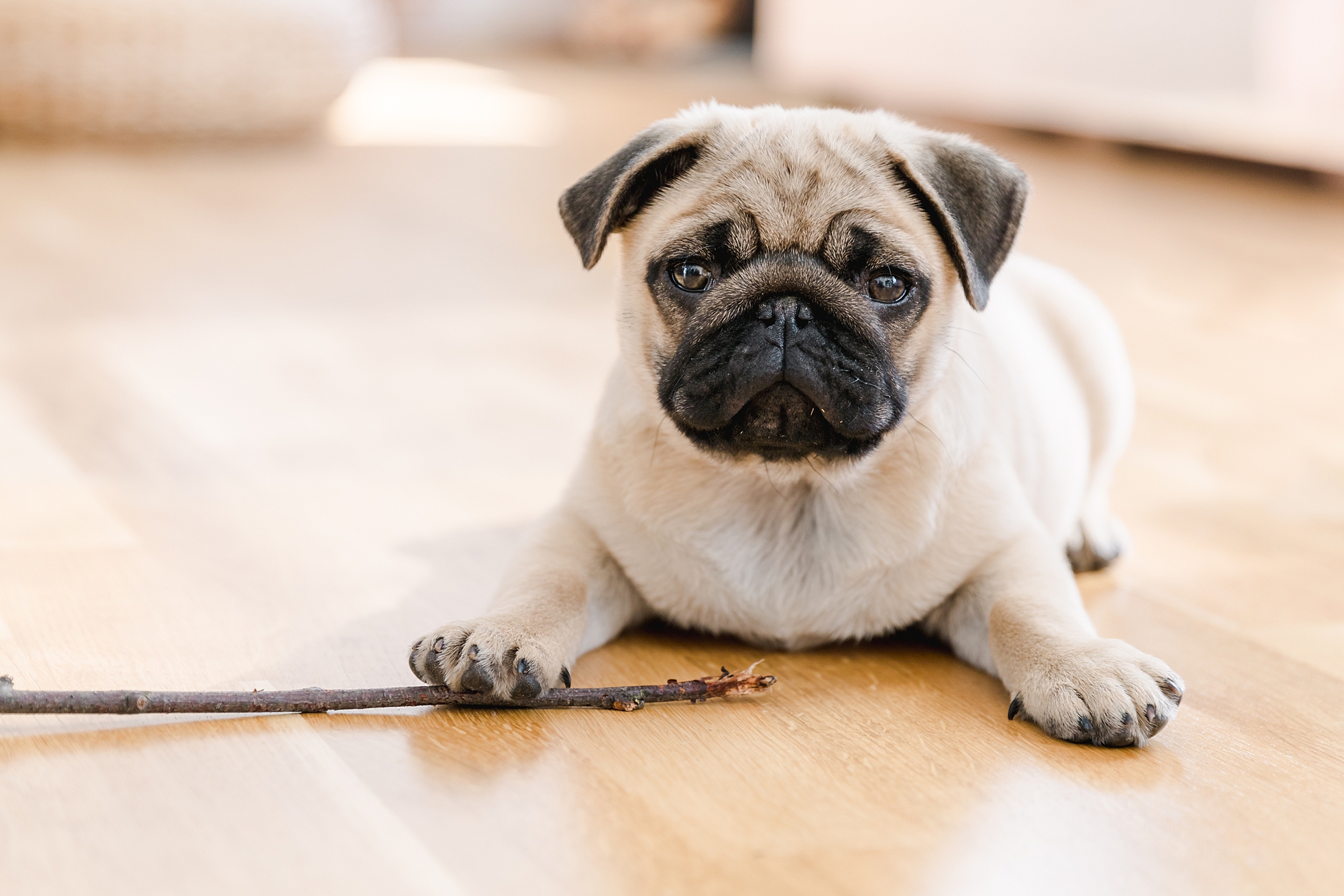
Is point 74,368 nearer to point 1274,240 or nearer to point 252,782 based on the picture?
point 252,782

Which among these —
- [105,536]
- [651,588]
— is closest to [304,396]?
[105,536]

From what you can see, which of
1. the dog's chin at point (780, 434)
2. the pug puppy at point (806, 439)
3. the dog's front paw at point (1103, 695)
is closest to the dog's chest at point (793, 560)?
the pug puppy at point (806, 439)

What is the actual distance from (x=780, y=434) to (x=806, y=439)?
45 millimetres

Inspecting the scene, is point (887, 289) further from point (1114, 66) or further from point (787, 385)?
point (1114, 66)

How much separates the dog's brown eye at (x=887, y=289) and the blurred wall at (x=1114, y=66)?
5526mm

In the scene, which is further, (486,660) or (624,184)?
(624,184)

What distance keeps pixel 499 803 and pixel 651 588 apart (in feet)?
2.19

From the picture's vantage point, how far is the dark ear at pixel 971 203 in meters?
2.37

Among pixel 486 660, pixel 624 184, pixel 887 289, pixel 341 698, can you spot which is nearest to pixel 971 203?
pixel 887 289

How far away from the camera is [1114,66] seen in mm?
8062

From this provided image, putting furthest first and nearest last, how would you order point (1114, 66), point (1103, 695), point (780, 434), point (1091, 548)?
point (1114, 66)
point (1091, 548)
point (780, 434)
point (1103, 695)

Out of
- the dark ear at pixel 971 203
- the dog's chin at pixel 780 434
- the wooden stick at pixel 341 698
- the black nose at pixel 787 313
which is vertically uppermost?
the dark ear at pixel 971 203

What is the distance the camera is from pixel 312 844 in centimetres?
183

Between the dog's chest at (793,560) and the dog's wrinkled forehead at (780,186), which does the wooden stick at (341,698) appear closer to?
the dog's chest at (793,560)
